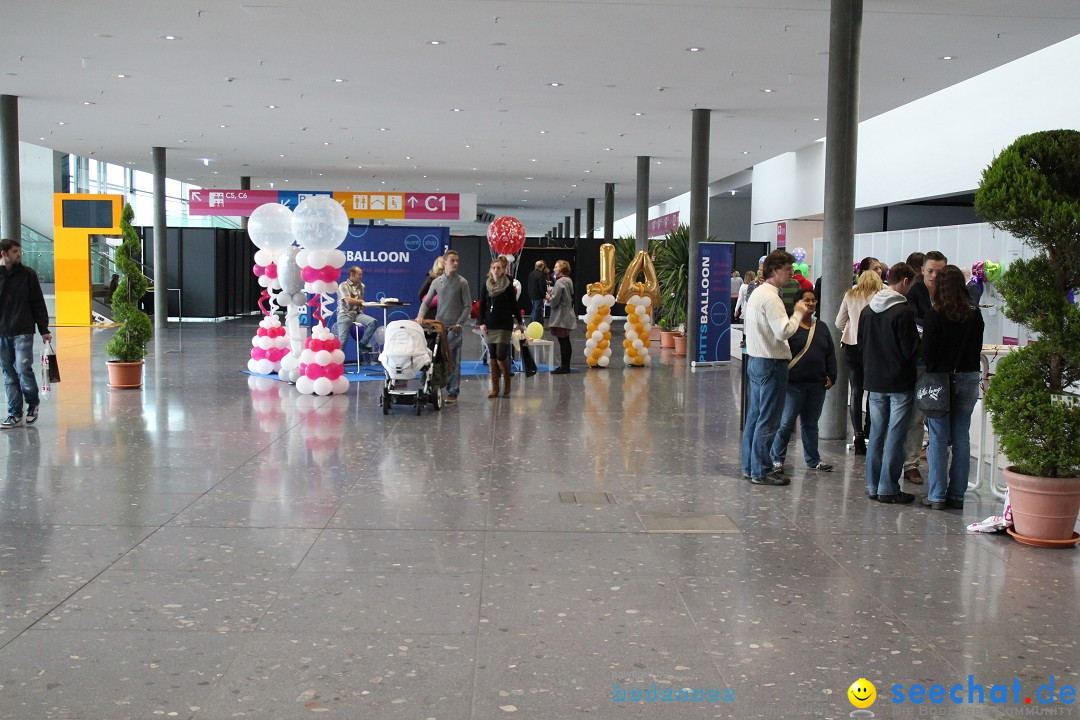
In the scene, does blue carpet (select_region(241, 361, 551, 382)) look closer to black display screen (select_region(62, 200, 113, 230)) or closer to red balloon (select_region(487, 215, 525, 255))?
red balloon (select_region(487, 215, 525, 255))

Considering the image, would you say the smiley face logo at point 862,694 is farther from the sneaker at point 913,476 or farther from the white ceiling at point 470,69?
the white ceiling at point 470,69

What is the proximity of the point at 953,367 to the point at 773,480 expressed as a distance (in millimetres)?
1494

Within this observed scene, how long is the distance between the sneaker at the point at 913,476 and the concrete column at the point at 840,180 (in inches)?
72.9

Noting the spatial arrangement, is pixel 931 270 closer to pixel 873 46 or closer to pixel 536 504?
pixel 536 504

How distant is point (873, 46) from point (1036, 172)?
7.02 m

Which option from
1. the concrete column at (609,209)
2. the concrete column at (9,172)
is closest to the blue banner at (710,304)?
the concrete column at (9,172)

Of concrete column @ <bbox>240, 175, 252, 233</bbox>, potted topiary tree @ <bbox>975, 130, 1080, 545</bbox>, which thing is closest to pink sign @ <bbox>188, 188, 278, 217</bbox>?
concrete column @ <bbox>240, 175, 252, 233</bbox>

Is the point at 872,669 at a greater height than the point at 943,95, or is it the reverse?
the point at 943,95

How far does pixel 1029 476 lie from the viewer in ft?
17.8

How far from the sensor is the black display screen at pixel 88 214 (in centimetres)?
2253

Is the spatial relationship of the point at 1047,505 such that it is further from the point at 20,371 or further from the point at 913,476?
the point at 20,371

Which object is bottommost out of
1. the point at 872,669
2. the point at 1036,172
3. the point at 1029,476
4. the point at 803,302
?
the point at 872,669

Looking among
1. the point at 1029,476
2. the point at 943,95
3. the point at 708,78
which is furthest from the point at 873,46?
the point at 1029,476

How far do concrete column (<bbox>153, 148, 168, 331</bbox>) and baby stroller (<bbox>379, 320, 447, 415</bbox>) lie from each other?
14.8m
